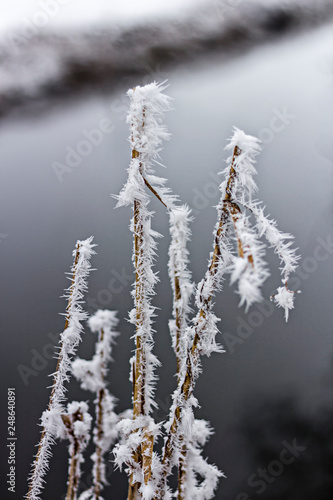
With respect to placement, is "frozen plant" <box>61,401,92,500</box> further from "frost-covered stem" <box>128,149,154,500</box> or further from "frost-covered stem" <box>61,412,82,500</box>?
"frost-covered stem" <box>128,149,154,500</box>

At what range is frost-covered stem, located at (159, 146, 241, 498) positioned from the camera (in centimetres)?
23

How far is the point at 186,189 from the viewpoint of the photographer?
42.0 inches

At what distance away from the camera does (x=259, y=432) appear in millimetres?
997

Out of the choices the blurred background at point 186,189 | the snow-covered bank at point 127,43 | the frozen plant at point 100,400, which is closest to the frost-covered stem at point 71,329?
the frozen plant at point 100,400

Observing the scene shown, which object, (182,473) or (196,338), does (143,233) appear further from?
(182,473)

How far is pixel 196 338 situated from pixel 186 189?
2.81 ft

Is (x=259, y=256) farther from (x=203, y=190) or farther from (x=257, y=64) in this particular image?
(x=257, y=64)

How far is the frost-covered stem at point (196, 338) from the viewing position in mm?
229

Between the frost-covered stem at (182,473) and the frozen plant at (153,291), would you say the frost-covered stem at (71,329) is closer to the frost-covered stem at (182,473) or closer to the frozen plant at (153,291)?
the frozen plant at (153,291)

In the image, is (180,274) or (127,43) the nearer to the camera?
(180,274)

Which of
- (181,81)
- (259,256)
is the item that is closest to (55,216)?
(181,81)

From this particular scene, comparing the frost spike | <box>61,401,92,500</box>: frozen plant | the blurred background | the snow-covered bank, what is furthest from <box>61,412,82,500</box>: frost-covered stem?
the snow-covered bank

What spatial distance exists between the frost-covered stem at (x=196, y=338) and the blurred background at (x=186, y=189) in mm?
752

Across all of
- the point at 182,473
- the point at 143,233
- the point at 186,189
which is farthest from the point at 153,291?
the point at 186,189
